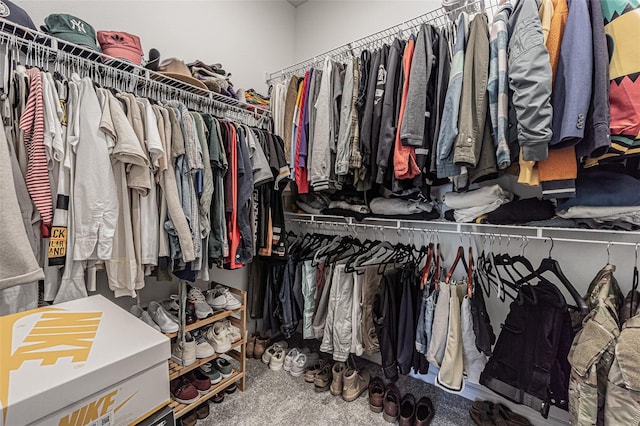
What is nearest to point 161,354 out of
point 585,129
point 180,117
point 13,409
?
point 13,409

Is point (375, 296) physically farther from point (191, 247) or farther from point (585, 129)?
point (585, 129)

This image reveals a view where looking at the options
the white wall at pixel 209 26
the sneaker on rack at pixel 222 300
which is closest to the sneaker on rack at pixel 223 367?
the sneaker on rack at pixel 222 300

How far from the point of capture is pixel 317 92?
66.7 inches

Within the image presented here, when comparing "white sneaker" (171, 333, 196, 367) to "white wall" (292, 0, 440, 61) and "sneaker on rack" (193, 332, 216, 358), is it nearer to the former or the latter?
"sneaker on rack" (193, 332, 216, 358)

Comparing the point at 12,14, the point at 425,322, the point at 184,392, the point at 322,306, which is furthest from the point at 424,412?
the point at 12,14

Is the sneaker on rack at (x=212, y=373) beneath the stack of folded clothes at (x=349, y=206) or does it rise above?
beneath

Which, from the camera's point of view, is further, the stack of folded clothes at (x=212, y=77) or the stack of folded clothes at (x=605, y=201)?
the stack of folded clothes at (x=212, y=77)

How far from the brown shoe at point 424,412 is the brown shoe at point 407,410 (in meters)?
0.03

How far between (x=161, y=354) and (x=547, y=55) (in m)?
1.43

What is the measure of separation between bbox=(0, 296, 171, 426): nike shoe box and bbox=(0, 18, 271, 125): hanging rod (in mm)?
1014

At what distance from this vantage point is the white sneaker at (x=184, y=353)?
4.70 feet

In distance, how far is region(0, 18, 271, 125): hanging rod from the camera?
3.43 ft

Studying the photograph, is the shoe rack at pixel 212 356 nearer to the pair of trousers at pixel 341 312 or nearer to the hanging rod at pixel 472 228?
the pair of trousers at pixel 341 312

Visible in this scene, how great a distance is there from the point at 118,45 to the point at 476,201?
5.98 feet
